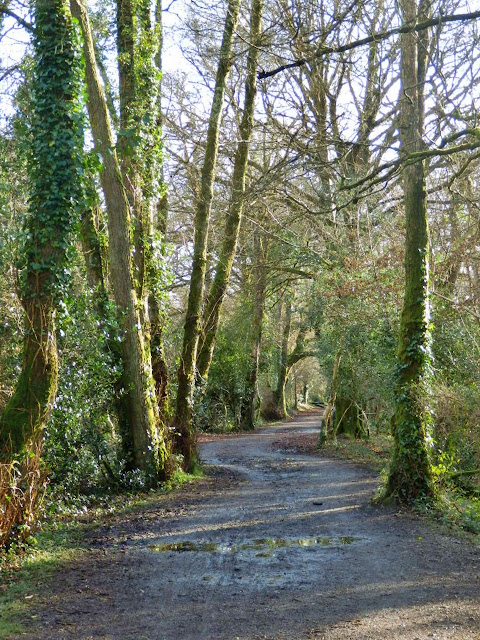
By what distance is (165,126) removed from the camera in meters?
20.4

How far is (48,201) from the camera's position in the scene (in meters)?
8.68

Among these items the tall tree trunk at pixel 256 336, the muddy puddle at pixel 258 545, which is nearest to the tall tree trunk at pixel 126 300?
the muddy puddle at pixel 258 545

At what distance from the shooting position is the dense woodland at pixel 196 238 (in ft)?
29.1

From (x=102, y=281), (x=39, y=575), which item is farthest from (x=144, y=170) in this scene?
(x=39, y=575)

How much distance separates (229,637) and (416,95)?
9.11 metres

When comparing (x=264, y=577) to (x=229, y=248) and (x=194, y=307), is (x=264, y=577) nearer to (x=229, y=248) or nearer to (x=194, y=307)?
(x=194, y=307)

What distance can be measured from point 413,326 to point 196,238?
6.41m

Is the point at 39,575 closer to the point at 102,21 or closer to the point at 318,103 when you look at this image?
the point at 102,21

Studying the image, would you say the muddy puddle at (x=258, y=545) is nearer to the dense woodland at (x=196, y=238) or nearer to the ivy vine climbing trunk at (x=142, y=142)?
the dense woodland at (x=196, y=238)

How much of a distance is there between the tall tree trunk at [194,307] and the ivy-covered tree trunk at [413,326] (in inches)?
208

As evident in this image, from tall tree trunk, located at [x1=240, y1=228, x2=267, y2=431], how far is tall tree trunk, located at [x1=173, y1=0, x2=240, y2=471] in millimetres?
6401

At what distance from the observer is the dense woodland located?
29.1 ft

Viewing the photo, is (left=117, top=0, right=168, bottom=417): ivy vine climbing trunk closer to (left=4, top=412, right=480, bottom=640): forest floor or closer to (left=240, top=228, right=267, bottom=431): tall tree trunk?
(left=4, top=412, right=480, bottom=640): forest floor

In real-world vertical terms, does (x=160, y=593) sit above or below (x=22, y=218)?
below
